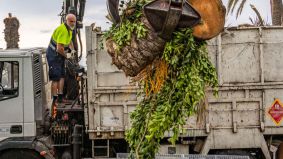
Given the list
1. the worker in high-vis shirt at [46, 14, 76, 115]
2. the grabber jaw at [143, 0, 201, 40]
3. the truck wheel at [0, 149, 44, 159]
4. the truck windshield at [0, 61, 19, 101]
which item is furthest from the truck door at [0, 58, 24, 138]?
the grabber jaw at [143, 0, 201, 40]

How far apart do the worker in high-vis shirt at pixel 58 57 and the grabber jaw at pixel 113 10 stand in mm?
4357

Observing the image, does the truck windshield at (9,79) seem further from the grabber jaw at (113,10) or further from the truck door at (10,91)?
the grabber jaw at (113,10)

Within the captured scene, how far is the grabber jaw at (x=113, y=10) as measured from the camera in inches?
154

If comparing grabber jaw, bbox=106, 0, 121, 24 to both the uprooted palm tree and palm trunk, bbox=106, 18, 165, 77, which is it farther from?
the uprooted palm tree

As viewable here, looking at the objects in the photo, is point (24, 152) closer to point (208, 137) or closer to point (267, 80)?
point (208, 137)

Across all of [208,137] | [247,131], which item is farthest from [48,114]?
[247,131]

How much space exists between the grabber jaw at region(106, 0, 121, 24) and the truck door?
362 cm

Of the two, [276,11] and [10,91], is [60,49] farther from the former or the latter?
[276,11]

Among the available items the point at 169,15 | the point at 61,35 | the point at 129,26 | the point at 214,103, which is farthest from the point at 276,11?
the point at 169,15

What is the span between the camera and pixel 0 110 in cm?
739

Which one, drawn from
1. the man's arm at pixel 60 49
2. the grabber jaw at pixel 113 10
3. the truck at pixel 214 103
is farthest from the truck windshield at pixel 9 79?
the grabber jaw at pixel 113 10

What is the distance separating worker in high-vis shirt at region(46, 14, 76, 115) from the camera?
832 cm

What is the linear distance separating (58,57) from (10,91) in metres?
1.30

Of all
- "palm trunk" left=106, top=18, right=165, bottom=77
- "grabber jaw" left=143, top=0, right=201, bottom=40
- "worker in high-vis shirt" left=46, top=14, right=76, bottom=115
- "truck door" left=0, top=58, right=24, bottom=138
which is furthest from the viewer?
"worker in high-vis shirt" left=46, top=14, right=76, bottom=115
